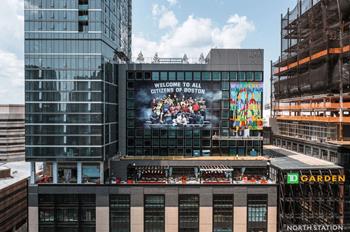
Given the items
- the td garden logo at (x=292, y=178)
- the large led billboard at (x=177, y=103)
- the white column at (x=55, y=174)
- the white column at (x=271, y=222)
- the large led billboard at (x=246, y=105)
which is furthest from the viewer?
the large led billboard at (x=246, y=105)

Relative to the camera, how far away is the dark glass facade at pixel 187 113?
218 ft

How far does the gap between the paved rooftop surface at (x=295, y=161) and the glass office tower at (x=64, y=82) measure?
36.1 metres

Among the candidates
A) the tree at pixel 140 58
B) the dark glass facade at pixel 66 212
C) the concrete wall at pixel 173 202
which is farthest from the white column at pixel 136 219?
the tree at pixel 140 58

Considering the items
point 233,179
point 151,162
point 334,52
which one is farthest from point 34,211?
point 334,52

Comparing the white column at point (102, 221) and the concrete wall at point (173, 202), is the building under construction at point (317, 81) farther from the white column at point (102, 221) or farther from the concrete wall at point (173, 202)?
the white column at point (102, 221)

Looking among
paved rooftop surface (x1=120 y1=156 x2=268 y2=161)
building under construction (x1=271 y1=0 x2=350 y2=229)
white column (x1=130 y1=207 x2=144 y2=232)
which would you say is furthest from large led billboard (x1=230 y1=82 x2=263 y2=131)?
white column (x1=130 y1=207 x2=144 y2=232)

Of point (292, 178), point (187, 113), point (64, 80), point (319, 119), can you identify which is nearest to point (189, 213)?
point (292, 178)

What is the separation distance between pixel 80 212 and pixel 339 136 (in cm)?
5211

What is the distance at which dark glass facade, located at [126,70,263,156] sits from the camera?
66562 mm

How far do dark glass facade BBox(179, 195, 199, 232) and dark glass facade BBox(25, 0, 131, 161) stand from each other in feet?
59.7

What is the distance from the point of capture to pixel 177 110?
6662 cm

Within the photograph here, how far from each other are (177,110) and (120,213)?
83.8 feet

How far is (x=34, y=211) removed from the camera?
182 feet

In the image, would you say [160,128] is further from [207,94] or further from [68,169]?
[68,169]
